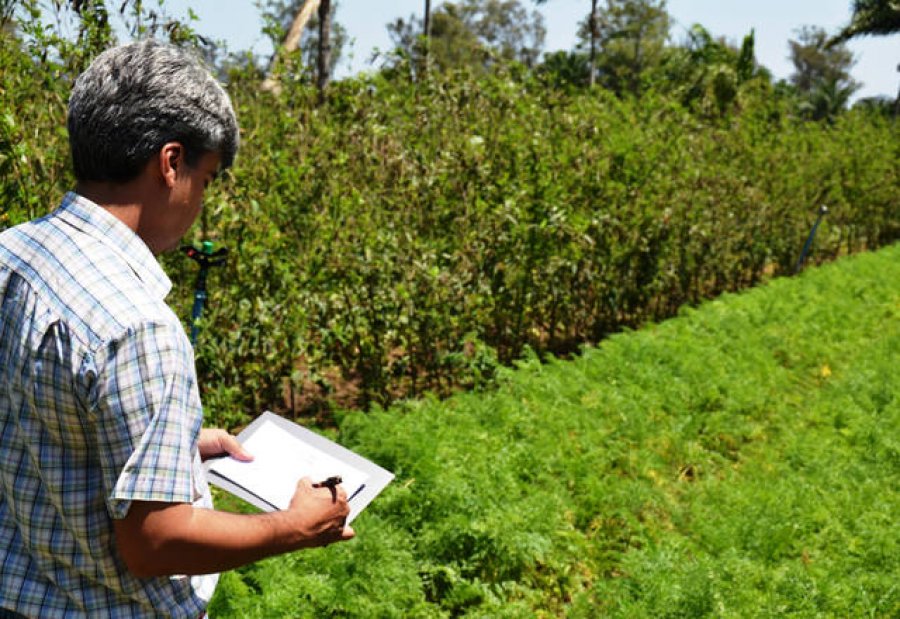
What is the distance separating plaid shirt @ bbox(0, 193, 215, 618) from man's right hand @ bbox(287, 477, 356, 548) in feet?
0.69

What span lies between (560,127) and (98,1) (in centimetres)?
498

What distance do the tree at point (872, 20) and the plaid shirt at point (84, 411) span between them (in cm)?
3398

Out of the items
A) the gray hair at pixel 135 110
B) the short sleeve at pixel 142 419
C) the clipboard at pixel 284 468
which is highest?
the gray hair at pixel 135 110

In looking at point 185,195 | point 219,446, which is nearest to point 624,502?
point 219,446

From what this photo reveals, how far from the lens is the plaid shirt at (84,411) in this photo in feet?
4.09

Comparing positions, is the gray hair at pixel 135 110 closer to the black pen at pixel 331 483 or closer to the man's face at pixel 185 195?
the man's face at pixel 185 195

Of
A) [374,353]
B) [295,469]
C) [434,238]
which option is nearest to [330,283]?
[374,353]

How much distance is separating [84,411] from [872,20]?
34861 mm

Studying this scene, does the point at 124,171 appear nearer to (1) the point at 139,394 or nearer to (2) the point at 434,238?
(1) the point at 139,394

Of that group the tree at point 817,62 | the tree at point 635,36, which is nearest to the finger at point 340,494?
the tree at point 635,36

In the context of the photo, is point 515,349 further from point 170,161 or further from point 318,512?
point 170,161

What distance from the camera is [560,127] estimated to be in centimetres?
776

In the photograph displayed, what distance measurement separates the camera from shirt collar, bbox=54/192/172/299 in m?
1.36

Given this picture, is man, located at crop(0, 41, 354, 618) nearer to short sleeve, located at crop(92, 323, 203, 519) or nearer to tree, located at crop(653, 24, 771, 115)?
short sleeve, located at crop(92, 323, 203, 519)
